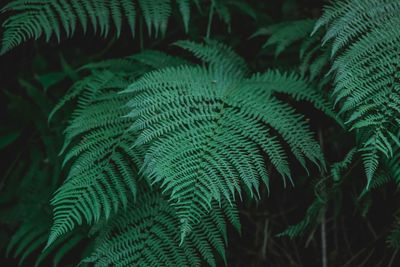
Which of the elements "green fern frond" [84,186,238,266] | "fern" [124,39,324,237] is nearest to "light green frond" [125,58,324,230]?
"fern" [124,39,324,237]

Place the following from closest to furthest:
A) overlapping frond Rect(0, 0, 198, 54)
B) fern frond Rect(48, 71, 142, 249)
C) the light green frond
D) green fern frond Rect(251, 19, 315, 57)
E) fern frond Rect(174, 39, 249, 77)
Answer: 1. the light green frond
2. fern frond Rect(48, 71, 142, 249)
3. overlapping frond Rect(0, 0, 198, 54)
4. green fern frond Rect(251, 19, 315, 57)
5. fern frond Rect(174, 39, 249, 77)

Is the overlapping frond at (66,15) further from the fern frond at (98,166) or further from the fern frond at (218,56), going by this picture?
the fern frond at (98,166)

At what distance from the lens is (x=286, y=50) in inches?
82.8

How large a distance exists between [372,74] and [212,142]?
719mm

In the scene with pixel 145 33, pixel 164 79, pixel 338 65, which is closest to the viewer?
pixel 338 65

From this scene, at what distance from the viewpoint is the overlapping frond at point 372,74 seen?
1310 millimetres

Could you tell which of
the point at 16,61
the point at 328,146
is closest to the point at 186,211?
the point at 328,146

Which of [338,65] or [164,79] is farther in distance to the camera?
[164,79]

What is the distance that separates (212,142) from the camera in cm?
141

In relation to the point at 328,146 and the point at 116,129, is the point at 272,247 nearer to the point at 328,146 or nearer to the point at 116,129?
the point at 328,146

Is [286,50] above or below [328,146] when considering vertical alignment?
above

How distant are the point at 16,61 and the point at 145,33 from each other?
1.03m

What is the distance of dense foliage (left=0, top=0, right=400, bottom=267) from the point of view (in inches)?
55.3

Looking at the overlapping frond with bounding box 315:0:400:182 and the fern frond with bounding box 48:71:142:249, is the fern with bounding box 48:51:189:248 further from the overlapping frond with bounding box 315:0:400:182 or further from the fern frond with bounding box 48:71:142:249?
the overlapping frond with bounding box 315:0:400:182
